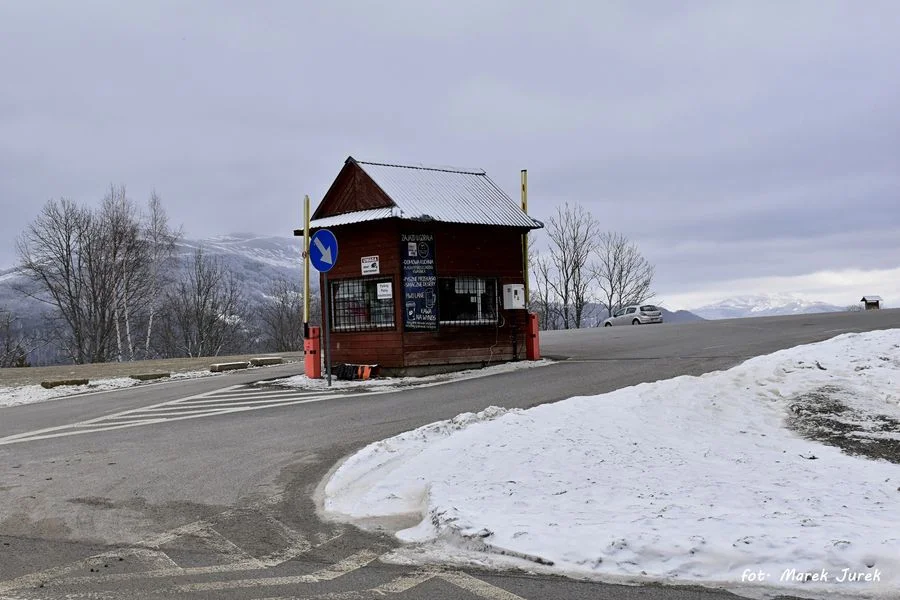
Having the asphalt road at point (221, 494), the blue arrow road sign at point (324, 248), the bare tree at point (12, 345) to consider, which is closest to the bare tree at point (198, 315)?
the bare tree at point (12, 345)

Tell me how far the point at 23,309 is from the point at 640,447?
14928cm

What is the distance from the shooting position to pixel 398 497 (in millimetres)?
6688

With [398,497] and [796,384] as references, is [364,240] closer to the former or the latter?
[796,384]

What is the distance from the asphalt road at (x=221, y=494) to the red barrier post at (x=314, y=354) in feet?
6.33

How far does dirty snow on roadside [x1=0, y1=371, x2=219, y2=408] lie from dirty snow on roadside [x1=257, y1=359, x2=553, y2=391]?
199 inches

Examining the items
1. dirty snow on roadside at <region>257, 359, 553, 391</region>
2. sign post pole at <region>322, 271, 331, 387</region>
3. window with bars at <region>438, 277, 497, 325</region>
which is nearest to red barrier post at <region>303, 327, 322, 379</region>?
dirty snow on roadside at <region>257, 359, 553, 391</region>

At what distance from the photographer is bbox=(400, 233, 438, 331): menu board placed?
17.3 m

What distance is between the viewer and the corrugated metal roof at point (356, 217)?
17.0 m

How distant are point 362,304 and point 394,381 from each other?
7.85 ft

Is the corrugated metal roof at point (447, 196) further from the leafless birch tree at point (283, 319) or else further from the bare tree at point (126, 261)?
the leafless birch tree at point (283, 319)

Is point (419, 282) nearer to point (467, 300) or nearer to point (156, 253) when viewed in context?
point (467, 300)

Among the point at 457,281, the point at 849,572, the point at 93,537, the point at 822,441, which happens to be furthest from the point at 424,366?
the point at 849,572

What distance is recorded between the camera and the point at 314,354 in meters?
18.0

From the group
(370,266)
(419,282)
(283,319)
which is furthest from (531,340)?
(283,319)
